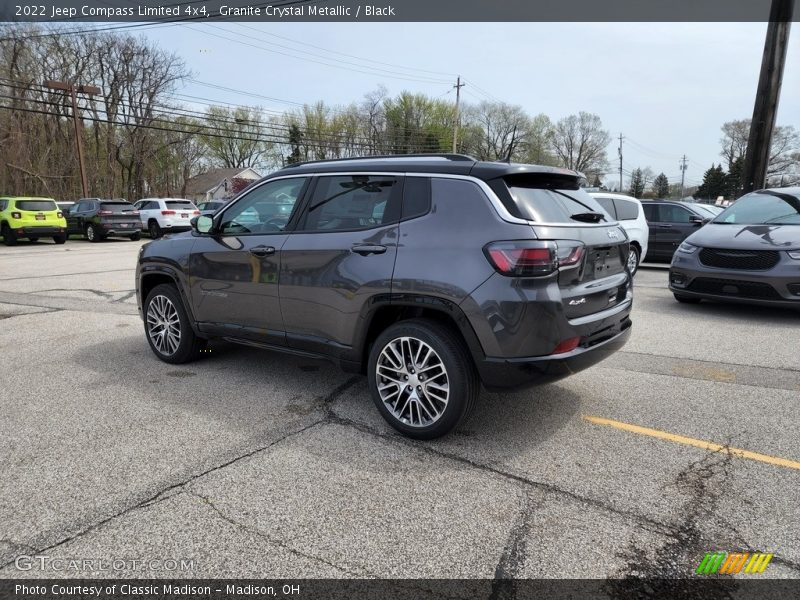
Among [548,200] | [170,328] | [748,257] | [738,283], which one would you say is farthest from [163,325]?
[748,257]

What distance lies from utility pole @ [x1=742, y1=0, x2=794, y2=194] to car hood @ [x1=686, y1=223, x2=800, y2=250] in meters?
7.22

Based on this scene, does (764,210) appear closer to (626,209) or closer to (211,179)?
(626,209)

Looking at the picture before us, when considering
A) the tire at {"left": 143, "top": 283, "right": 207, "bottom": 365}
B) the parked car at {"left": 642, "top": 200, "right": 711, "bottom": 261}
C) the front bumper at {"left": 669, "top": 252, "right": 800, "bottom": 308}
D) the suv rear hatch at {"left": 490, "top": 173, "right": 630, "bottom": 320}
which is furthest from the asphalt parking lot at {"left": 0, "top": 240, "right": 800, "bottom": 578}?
the parked car at {"left": 642, "top": 200, "right": 711, "bottom": 261}

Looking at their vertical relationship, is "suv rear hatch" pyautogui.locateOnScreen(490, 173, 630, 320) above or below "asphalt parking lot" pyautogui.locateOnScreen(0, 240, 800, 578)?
above

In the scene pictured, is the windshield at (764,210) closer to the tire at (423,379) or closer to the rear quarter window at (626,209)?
the rear quarter window at (626,209)

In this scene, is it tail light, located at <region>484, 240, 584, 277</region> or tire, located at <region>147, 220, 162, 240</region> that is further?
tire, located at <region>147, 220, 162, 240</region>

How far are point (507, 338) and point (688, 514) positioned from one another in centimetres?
126

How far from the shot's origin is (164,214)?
2462 cm

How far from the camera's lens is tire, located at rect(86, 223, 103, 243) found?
923 inches

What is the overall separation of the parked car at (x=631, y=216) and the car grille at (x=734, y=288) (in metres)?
3.86

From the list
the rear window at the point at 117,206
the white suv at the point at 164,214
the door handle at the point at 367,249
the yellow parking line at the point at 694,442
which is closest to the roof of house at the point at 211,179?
the white suv at the point at 164,214

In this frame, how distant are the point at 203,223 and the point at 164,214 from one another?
22062mm

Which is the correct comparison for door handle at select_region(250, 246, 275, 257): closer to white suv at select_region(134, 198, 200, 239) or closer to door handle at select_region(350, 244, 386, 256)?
door handle at select_region(350, 244, 386, 256)

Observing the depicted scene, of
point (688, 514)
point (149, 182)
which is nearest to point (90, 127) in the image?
point (149, 182)
